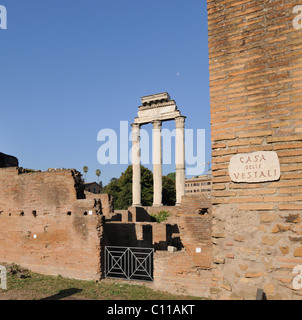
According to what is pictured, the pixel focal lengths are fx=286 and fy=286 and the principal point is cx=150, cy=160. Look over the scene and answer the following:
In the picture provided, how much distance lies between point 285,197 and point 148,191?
3793 cm

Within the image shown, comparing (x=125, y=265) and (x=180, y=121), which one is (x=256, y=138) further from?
(x=180, y=121)

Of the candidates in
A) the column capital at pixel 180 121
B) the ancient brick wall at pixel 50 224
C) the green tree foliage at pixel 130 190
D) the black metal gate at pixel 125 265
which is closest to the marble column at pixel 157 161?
the column capital at pixel 180 121

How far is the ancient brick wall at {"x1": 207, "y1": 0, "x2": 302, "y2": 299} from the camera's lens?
2883 mm

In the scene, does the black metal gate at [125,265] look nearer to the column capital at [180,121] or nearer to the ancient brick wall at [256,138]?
the ancient brick wall at [256,138]

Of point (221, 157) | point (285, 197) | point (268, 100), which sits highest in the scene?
point (268, 100)

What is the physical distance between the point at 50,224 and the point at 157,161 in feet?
61.9

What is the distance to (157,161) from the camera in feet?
96.6

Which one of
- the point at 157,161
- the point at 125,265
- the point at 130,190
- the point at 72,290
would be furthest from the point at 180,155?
the point at 72,290

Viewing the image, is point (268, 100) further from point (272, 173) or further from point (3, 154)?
point (3, 154)

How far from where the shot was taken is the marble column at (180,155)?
27.9m

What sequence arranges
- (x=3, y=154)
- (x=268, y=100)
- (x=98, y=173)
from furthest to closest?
(x=98, y=173)
(x=3, y=154)
(x=268, y=100)
